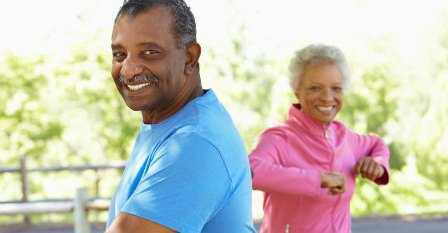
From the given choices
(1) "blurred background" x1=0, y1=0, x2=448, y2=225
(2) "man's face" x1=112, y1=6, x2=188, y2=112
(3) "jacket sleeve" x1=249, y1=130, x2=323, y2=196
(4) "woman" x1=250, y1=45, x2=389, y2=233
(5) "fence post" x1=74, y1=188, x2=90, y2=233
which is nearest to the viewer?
(2) "man's face" x1=112, y1=6, x2=188, y2=112

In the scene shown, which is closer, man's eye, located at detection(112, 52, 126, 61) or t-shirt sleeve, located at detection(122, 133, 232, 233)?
t-shirt sleeve, located at detection(122, 133, 232, 233)

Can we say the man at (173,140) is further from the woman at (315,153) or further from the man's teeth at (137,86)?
the woman at (315,153)

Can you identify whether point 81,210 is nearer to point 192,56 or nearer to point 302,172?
point 302,172

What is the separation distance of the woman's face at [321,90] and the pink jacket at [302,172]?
4cm

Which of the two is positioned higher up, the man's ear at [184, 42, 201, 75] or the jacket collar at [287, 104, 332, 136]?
the man's ear at [184, 42, 201, 75]

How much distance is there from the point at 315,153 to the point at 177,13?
4.86 ft

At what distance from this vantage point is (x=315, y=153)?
2957mm

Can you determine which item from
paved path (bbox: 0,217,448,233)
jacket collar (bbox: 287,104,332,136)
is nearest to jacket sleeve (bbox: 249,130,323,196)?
jacket collar (bbox: 287,104,332,136)

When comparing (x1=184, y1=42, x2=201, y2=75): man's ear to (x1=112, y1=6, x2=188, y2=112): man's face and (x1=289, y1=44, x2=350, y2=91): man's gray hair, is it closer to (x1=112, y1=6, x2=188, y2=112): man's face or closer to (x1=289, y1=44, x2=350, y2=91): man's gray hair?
(x1=112, y1=6, x2=188, y2=112): man's face

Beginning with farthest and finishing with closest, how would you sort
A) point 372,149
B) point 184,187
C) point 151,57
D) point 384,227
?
1. point 384,227
2. point 372,149
3. point 151,57
4. point 184,187

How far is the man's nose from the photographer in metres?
1.53

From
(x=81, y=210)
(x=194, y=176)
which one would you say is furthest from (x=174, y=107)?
(x=81, y=210)

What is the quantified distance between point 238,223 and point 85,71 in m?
16.4

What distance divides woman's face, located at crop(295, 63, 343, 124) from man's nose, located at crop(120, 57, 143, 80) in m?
1.49
